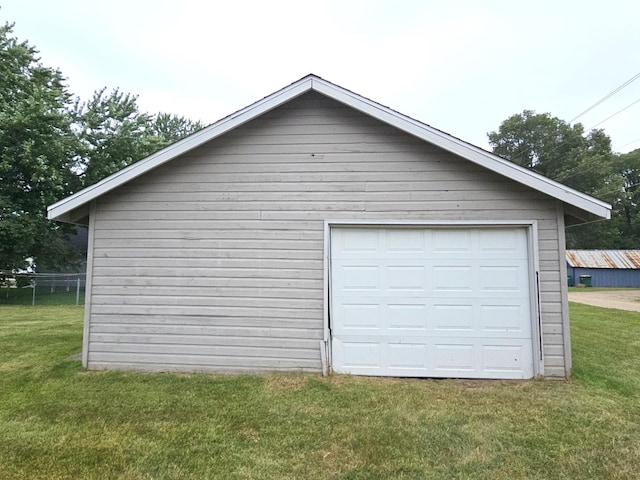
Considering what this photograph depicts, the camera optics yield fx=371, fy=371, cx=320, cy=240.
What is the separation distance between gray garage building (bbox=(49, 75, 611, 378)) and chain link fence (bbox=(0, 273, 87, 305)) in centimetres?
1368

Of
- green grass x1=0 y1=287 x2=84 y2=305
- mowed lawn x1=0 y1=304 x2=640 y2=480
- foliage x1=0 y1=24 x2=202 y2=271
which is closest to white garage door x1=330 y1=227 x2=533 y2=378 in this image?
mowed lawn x1=0 y1=304 x2=640 y2=480

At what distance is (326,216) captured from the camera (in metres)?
5.43

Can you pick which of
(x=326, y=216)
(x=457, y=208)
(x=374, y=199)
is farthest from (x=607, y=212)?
(x=326, y=216)

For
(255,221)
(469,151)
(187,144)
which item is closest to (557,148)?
(469,151)

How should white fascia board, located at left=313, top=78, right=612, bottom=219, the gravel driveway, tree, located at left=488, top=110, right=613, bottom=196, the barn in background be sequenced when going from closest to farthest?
1. white fascia board, located at left=313, top=78, right=612, bottom=219
2. the gravel driveway
3. the barn in background
4. tree, located at left=488, top=110, right=613, bottom=196

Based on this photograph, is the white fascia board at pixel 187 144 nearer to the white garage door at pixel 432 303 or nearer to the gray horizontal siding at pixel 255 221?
the gray horizontal siding at pixel 255 221

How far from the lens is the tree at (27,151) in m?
16.5

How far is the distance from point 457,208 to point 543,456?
313cm

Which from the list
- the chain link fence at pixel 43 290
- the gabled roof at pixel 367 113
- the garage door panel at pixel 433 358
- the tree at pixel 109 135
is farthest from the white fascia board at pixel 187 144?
the tree at pixel 109 135

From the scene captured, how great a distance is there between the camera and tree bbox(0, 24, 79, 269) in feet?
54.1

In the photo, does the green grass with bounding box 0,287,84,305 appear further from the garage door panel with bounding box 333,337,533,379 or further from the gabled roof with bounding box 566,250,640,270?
the gabled roof with bounding box 566,250,640,270

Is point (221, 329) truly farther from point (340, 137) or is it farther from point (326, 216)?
point (340, 137)

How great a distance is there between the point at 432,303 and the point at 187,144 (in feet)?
13.8

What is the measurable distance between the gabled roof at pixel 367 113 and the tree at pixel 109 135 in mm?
16364
